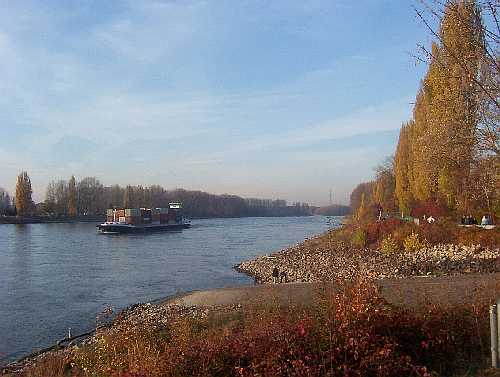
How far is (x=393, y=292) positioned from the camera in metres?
11.0

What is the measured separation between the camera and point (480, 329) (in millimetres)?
6352

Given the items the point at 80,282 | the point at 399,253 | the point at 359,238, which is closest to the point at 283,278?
the point at 399,253

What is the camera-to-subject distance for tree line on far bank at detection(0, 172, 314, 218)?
332 feet

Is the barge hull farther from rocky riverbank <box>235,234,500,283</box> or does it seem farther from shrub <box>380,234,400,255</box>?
shrub <box>380,234,400,255</box>

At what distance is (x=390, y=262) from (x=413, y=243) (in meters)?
3.34

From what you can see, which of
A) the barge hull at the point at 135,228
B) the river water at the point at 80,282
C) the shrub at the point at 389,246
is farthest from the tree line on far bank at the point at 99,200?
the shrub at the point at 389,246

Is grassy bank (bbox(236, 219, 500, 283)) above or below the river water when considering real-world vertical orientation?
above

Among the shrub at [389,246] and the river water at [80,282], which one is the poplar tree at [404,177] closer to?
the shrub at [389,246]

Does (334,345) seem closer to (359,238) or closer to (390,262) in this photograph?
(390,262)

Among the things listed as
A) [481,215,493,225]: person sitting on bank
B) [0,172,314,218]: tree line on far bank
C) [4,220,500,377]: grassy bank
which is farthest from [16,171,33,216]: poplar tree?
[4,220,500,377]: grassy bank

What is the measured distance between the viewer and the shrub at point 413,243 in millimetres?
27750

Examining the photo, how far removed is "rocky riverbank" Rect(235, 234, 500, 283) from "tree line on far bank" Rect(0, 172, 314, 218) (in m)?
81.0

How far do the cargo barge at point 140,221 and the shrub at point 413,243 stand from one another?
184 feet

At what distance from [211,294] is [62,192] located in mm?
101294
